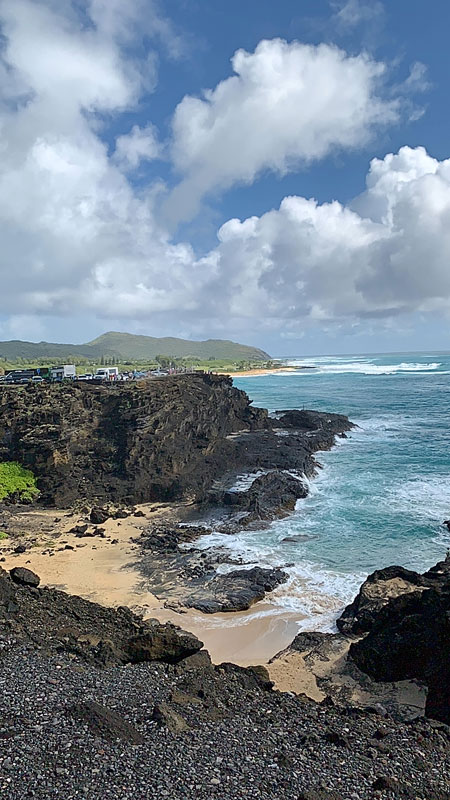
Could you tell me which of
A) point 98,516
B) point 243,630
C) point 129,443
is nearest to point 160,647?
point 243,630

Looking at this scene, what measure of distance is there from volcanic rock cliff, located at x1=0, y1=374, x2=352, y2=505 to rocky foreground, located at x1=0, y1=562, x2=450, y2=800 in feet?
61.0

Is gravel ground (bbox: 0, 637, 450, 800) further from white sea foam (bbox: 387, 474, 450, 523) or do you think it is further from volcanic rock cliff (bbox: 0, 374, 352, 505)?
volcanic rock cliff (bbox: 0, 374, 352, 505)

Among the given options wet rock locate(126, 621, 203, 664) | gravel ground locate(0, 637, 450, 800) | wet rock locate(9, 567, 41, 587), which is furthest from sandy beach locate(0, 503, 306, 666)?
gravel ground locate(0, 637, 450, 800)

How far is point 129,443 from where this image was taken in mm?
35562

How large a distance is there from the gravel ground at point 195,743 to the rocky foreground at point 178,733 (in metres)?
0.02

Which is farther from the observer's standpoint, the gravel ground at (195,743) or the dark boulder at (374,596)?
the dark boulder at (374,596)

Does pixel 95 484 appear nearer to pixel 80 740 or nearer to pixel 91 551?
pixel 91 551

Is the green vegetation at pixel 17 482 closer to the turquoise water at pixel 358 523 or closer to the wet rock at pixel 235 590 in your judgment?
the turquoise water at pixel 358 523

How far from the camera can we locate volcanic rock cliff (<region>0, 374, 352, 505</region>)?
107ft

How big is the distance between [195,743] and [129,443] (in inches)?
1068

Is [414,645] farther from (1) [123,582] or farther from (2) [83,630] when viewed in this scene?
(1) [123,582]

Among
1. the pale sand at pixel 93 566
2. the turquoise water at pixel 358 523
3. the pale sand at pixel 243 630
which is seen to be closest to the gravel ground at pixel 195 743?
the pale sand at pixel 243 630

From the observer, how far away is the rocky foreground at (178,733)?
27.3ft

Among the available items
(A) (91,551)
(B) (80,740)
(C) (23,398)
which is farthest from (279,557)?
(C) (23,398)
